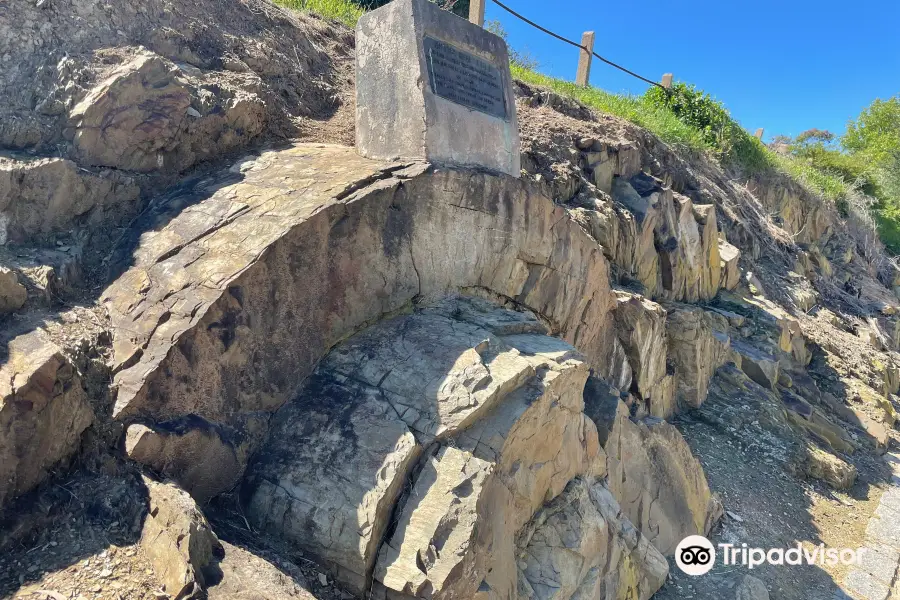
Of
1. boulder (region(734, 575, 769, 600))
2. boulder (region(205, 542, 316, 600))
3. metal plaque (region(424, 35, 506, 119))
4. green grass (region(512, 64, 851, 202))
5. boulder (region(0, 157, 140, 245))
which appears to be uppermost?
green grass (region(512, 64, 851, 202))

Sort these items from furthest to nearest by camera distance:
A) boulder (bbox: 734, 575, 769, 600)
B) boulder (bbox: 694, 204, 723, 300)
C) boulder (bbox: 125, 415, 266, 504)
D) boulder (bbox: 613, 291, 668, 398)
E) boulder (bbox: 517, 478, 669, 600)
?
1. boulder (bbox: 694, 204, 723, 300)
2. boulder (bbox: 613, 291, 668, 398)
3. boulder (bbox: 734, 575, 769, 600)
4. boulder (bbox: 517, 478, 669, 600)
5. boulder (bbox: 125, 415, 266, 504)

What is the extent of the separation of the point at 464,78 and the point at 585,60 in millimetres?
8577

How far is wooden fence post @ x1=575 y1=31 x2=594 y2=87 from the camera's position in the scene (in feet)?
38.8

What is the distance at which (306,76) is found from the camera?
5.66 meters

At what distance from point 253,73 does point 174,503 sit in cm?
378

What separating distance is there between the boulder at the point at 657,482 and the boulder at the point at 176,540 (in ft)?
10.5

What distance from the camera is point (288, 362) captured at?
330 cm

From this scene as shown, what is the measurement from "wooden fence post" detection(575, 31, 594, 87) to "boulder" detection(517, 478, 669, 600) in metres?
10.2

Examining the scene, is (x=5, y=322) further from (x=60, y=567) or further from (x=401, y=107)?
(x=401, y=107)

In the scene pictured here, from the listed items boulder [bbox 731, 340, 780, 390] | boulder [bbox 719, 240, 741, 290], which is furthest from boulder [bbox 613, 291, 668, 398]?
boulder [bbox 719, 240, 741, 290]

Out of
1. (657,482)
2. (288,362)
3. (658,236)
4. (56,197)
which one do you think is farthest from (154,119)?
(658,236)

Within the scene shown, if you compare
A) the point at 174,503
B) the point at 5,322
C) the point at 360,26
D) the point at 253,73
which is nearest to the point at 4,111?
the point at 5,322

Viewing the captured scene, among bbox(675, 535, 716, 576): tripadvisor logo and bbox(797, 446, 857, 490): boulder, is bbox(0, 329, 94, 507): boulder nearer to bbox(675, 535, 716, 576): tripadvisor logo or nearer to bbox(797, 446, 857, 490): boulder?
bbox(675, 535, 716, 576): tripadvisor logo

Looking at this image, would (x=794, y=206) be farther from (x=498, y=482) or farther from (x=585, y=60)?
(x=498, y=482)
